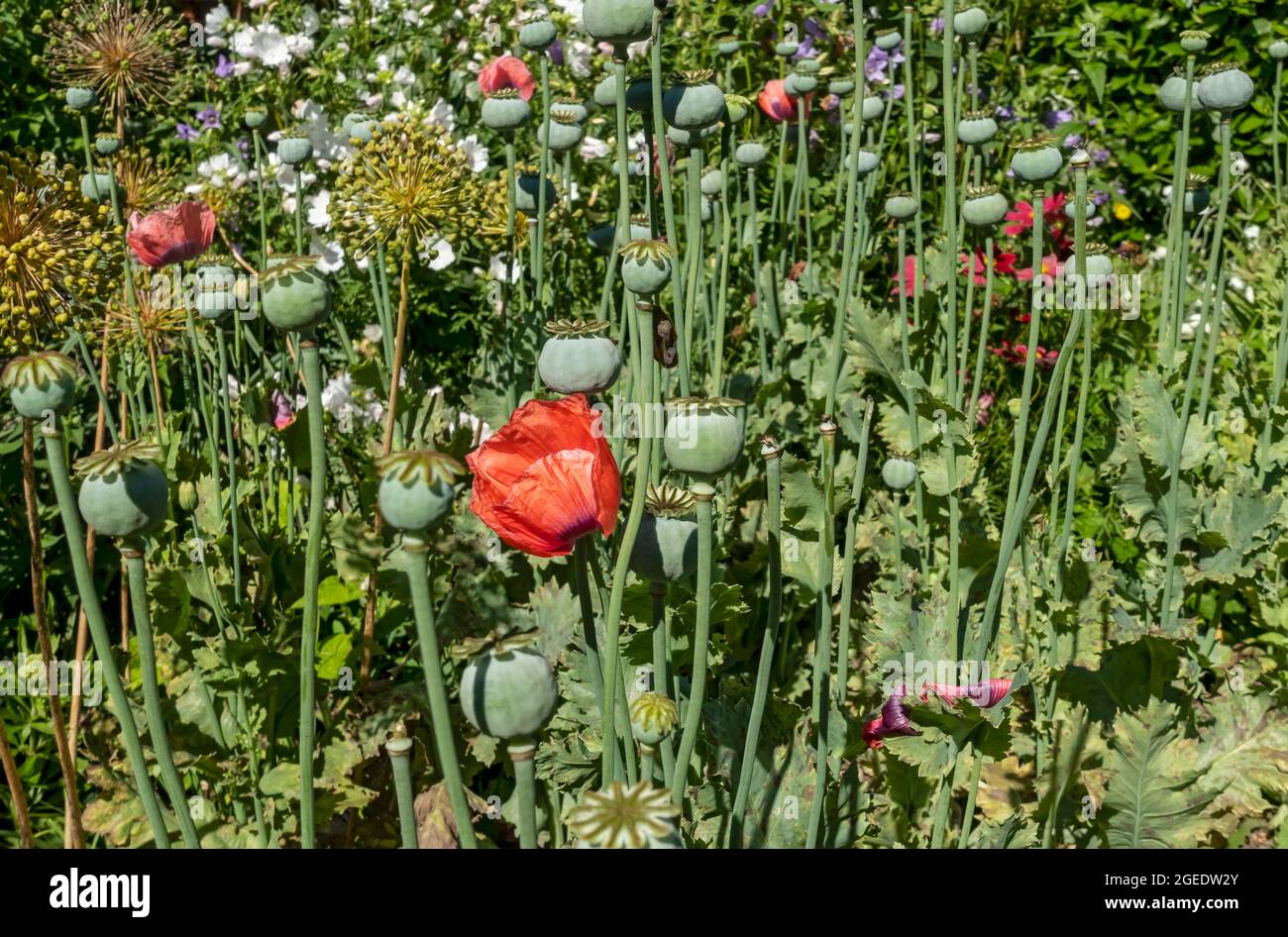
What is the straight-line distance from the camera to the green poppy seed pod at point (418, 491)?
882 mm

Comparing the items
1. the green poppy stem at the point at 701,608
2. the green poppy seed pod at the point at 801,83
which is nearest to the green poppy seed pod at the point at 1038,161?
the green poppy seed pod at the point at 801,83

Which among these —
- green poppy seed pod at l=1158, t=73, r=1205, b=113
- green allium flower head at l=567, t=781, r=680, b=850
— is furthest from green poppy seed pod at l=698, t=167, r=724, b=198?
green allium flower head at l=567, t=781, r=680, b=850

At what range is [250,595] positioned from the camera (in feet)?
7.23

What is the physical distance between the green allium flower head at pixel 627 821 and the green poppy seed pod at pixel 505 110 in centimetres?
150

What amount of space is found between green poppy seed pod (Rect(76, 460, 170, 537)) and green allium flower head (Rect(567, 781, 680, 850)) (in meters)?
0.48

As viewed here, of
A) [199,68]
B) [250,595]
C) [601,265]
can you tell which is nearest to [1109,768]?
[250,595]

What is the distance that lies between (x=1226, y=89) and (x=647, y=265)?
1.43 meters

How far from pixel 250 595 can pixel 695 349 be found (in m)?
1.07

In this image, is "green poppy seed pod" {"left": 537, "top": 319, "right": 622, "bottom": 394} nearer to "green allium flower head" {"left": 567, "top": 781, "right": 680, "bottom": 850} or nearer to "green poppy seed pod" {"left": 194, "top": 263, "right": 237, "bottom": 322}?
"green allium flower head" {"left": 567, "top": 781, "right": 680, "bottom": 850}

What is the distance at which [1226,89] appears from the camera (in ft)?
7.06

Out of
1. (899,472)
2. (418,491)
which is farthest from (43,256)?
(899,472)

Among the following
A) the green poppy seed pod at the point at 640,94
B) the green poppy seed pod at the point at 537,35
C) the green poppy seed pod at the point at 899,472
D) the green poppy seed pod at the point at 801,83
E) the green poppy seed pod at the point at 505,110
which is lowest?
the green poppy seed pod at the point at 899,472

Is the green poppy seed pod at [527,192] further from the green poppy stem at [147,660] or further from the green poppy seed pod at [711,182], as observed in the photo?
the green poppy stem at [147,660]
